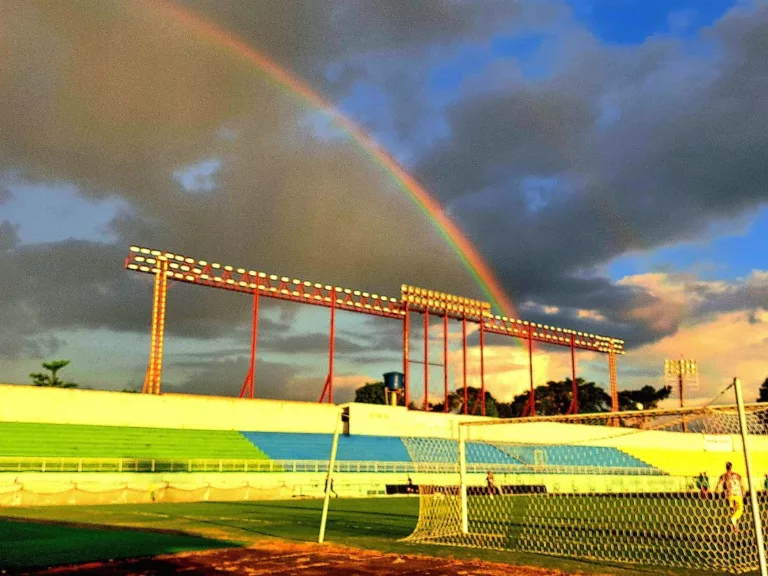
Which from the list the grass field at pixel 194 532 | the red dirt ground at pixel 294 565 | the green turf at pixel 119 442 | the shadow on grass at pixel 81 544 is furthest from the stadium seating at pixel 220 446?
the red dirt ground at pixel 294 565

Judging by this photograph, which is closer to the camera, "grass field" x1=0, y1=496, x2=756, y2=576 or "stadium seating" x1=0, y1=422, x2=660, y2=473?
"grass field" x1=0, y1=496, x2=756, y2=576

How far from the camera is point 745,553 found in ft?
58.6

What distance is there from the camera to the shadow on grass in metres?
14.6

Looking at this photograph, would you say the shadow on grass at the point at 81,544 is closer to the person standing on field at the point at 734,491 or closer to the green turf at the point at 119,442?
the person standing on field at the point at 734,491

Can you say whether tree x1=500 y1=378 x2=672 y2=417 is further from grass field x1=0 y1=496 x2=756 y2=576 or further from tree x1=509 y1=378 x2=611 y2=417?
grass field x1=0 y1=496 x2=756 y2=576

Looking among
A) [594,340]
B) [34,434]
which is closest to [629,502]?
[34,434]

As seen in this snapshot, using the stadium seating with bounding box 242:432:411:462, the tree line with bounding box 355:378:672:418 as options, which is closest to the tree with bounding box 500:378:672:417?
the tree line with bounding box 355:378:672:418

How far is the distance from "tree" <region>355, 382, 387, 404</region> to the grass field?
100 m

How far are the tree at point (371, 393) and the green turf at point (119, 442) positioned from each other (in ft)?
275

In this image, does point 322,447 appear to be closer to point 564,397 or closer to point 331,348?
point 331,348

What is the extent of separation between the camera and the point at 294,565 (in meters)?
13.8

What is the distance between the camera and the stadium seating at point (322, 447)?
48219 millimetres

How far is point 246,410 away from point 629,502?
26.2m

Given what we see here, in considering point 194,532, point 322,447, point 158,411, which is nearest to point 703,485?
point 322,447
